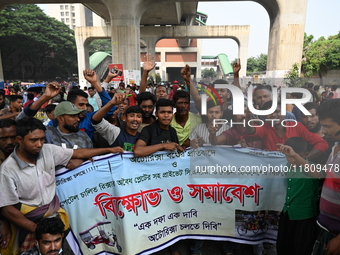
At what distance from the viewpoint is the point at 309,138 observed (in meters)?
2.32

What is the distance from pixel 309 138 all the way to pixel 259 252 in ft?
4.35

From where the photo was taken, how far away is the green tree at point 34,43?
37972 mm

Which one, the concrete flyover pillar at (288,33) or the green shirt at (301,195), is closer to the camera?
the green shirt at (301,195)

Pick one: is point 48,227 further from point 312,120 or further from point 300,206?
point 312,120

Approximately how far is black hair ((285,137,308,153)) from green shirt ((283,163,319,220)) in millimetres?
158

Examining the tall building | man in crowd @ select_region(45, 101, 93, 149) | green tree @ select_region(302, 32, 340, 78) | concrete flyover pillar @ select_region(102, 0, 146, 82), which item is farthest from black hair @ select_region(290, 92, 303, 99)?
the tall building

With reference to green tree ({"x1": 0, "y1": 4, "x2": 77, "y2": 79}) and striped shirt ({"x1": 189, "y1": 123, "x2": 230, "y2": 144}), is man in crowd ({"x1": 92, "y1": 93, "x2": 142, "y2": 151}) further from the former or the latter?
green tree ({"x1": 0, "y1": 4, "x2": 77, "y2": 79})

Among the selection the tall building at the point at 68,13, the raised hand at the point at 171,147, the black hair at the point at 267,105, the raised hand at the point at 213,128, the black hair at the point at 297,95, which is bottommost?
the raised hand at the point at 171,147

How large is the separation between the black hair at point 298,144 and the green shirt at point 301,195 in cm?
16

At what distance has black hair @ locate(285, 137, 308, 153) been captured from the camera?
7.13 feet

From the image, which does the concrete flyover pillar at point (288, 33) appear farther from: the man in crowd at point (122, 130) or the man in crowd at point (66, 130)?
the man in crowd at point (66, 130)

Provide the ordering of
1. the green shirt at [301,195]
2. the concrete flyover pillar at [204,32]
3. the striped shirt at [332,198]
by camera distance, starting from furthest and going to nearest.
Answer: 1. the concrete flyover pillar at [204,32]
2. the green shirt at [301,195]
3. the striped shirt at [332,198]

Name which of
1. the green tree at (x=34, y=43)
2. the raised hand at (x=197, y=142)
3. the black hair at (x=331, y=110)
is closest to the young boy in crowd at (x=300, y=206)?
the black hair at (x=331, y=110)

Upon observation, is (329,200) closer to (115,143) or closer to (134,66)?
(115,143)
